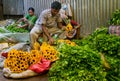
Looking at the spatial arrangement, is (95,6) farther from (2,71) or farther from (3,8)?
(3,8)

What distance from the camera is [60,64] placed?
5496mm

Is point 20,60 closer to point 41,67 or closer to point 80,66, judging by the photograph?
point 41,67

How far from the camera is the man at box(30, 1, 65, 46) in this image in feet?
25.6

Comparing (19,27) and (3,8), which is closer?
(19,27)

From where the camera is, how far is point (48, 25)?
8109 millimetres

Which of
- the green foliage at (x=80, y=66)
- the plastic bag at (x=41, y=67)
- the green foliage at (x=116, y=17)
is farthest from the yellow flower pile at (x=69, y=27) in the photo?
the green foliage at (x=80, y=66)

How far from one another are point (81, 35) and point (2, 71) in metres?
3.68

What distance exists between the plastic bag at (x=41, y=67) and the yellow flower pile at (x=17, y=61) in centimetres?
18

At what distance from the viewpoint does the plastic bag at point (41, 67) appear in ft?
20.4

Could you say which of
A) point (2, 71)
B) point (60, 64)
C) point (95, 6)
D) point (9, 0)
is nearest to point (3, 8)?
point (9, 0)

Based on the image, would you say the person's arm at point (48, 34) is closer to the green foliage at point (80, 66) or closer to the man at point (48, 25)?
the man at point (48, 25)

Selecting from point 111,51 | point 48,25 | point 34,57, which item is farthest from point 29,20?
point 111,51

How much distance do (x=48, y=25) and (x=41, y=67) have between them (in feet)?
6.80

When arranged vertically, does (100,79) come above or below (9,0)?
below
